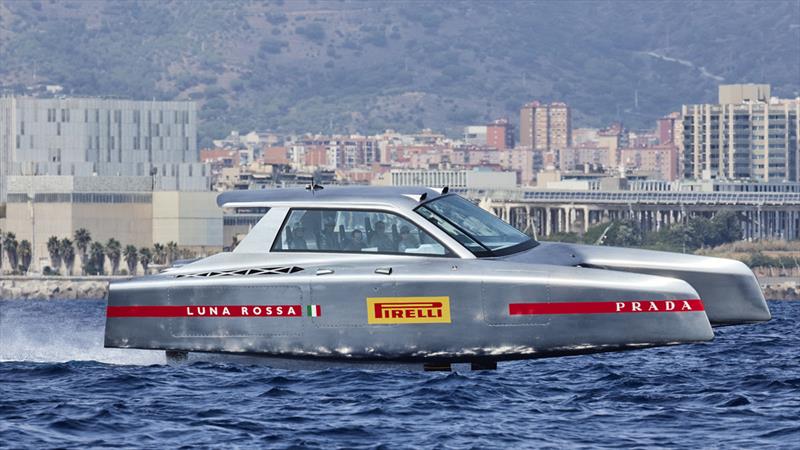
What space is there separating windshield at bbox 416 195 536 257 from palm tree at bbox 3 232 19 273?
15461cm

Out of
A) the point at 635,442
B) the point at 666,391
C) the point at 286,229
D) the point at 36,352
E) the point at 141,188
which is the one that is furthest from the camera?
the point at 141,188

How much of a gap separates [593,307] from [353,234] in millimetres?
3432

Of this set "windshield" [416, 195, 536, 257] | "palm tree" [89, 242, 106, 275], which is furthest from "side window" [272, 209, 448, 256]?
"palm tree" [89, 242, 106, 275]

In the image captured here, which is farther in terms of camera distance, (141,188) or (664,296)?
(141,188)

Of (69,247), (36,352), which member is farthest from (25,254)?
(36,352)

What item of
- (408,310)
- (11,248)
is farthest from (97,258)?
(408,310)

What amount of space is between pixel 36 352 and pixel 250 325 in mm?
5355

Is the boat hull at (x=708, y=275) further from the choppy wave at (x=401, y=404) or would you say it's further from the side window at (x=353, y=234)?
the side window at (x=353, y=234)

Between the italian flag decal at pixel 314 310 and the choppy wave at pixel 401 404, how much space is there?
800 millimetres

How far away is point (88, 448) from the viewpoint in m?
21.4

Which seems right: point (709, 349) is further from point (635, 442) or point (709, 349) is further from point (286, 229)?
point (635, 442)

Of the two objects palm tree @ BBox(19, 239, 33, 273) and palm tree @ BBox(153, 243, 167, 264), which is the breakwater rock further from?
palm tree @ BBox(19, 239, 33, 273)

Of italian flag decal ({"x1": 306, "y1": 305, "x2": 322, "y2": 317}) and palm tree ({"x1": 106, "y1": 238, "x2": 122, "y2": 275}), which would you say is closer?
italian flag decal ({"x1": 306, "y1": 305, "x2": 322, "y2": 317})

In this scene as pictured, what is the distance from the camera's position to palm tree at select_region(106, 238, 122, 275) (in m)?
175
